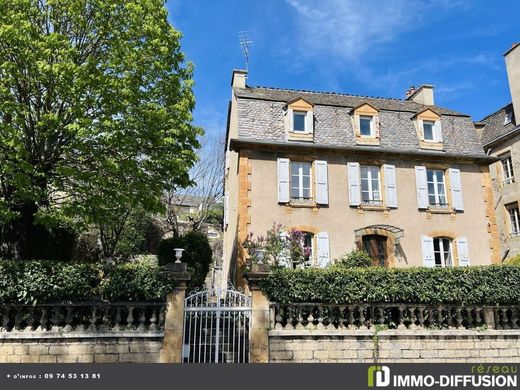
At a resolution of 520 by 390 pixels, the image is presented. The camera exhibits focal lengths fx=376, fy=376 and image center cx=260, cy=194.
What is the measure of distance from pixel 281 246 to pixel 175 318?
5.40 m

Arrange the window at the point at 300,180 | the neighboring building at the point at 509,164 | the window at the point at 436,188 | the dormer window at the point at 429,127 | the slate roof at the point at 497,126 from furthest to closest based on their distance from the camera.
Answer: the slate roof at the point at 497,126 < the neighboring building at the point at 509,164 < the dormer window at the point at 429,127 < the window at the point at 436,188 < the window at the point at 300,180

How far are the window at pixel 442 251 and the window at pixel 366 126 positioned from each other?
16.6 ft

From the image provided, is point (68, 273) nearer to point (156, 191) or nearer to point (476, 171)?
point (156, 191)

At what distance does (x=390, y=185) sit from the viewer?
15.0 m

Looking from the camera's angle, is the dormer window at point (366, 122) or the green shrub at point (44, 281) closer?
the green shrub at point (44, 281)

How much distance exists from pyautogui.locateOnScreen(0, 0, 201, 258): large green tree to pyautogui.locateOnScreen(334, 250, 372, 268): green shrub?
256 inches

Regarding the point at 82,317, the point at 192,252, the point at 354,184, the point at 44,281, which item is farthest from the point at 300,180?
the point at 44,281

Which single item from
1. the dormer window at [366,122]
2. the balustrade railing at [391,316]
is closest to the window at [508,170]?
the dormer window at [366,122]

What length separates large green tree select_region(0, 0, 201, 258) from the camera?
8.05 m

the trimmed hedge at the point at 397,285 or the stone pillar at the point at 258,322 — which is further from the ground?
the trimmed hedge at the point at 397,285

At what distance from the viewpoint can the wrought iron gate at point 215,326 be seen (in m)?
A: 8.11

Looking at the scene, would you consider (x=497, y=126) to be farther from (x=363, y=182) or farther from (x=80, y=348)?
(x=80, y=348)

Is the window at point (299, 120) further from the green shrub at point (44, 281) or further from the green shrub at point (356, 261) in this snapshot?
the green shrub at point (44, 281)

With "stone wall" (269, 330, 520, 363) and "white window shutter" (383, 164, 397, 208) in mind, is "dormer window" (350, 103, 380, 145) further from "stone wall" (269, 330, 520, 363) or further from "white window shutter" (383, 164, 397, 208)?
"stone wall" (269, 330, 520, 363)
